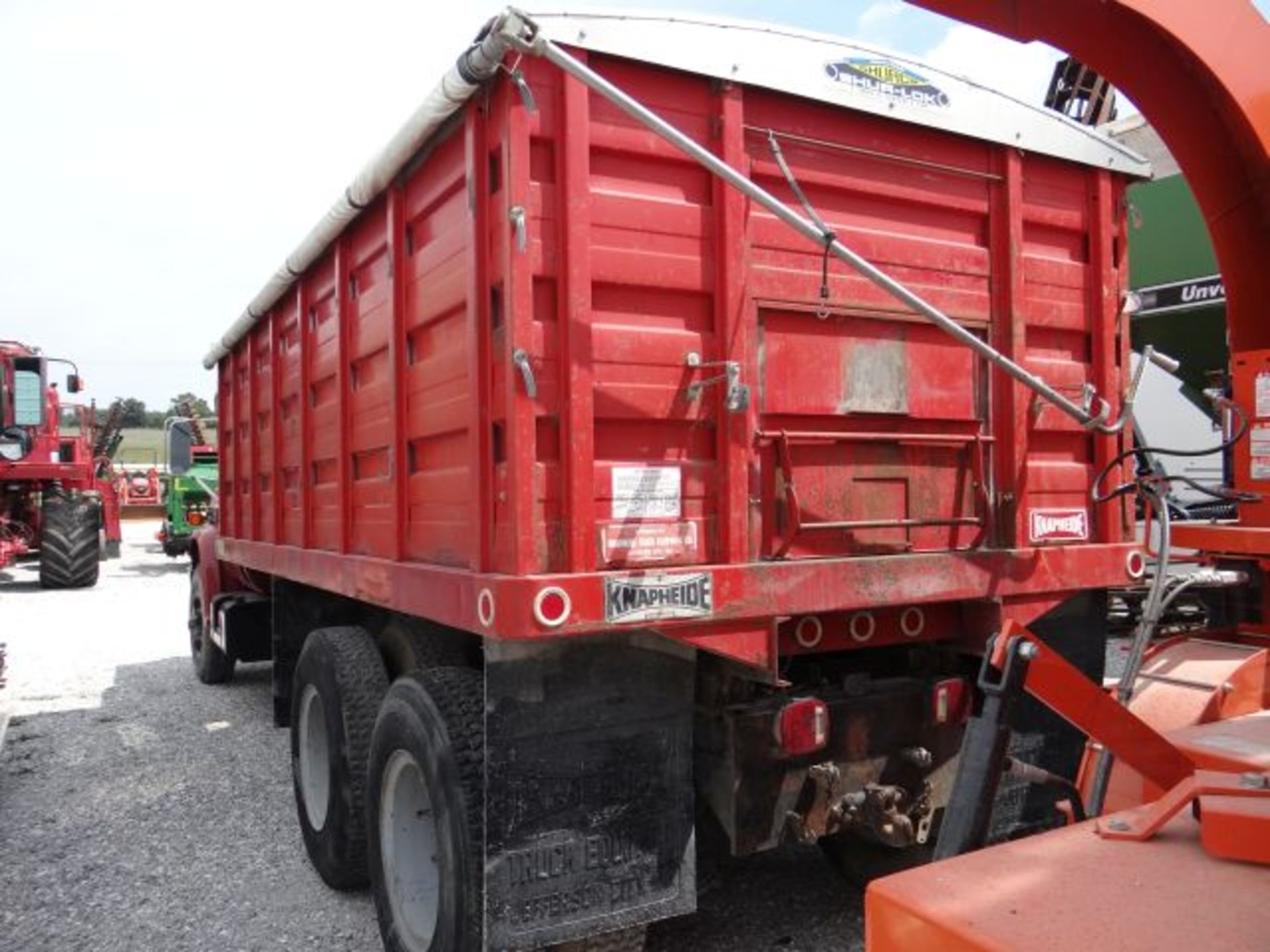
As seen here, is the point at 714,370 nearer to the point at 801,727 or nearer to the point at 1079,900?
the point at 801,727

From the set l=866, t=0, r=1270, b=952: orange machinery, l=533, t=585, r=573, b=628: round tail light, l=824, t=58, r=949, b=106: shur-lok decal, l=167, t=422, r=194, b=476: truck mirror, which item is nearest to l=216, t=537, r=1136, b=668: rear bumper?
Answer: l=533, t=585, r=573, b=628: round tail light

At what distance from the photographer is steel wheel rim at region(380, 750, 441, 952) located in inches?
126

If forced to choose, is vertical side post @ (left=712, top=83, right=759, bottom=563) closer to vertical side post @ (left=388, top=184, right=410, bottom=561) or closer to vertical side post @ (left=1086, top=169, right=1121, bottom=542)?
vertical side post @ (left=388, top=184, right=410, bottom=561)

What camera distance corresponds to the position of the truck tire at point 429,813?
9.00ft

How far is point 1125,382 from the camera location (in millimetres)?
3809

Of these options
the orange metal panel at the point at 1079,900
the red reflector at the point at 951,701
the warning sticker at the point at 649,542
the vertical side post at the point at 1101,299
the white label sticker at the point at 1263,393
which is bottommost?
the red reflector at the point at 951,701

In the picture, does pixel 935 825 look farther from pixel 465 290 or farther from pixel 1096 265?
pixel 465 290

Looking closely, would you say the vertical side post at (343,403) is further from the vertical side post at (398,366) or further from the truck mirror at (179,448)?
the truck mirror at (179,448)

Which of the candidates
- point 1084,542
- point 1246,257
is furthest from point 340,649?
point 1246,257

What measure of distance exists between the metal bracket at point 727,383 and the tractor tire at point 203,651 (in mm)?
6126

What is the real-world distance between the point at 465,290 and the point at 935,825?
7.79ft

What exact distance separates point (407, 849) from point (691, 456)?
1.59 metres

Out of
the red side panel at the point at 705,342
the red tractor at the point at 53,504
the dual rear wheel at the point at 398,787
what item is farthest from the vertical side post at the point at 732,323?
the red tractor at the point at 53,504

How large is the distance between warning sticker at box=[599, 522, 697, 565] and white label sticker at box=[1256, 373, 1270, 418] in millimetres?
1931
